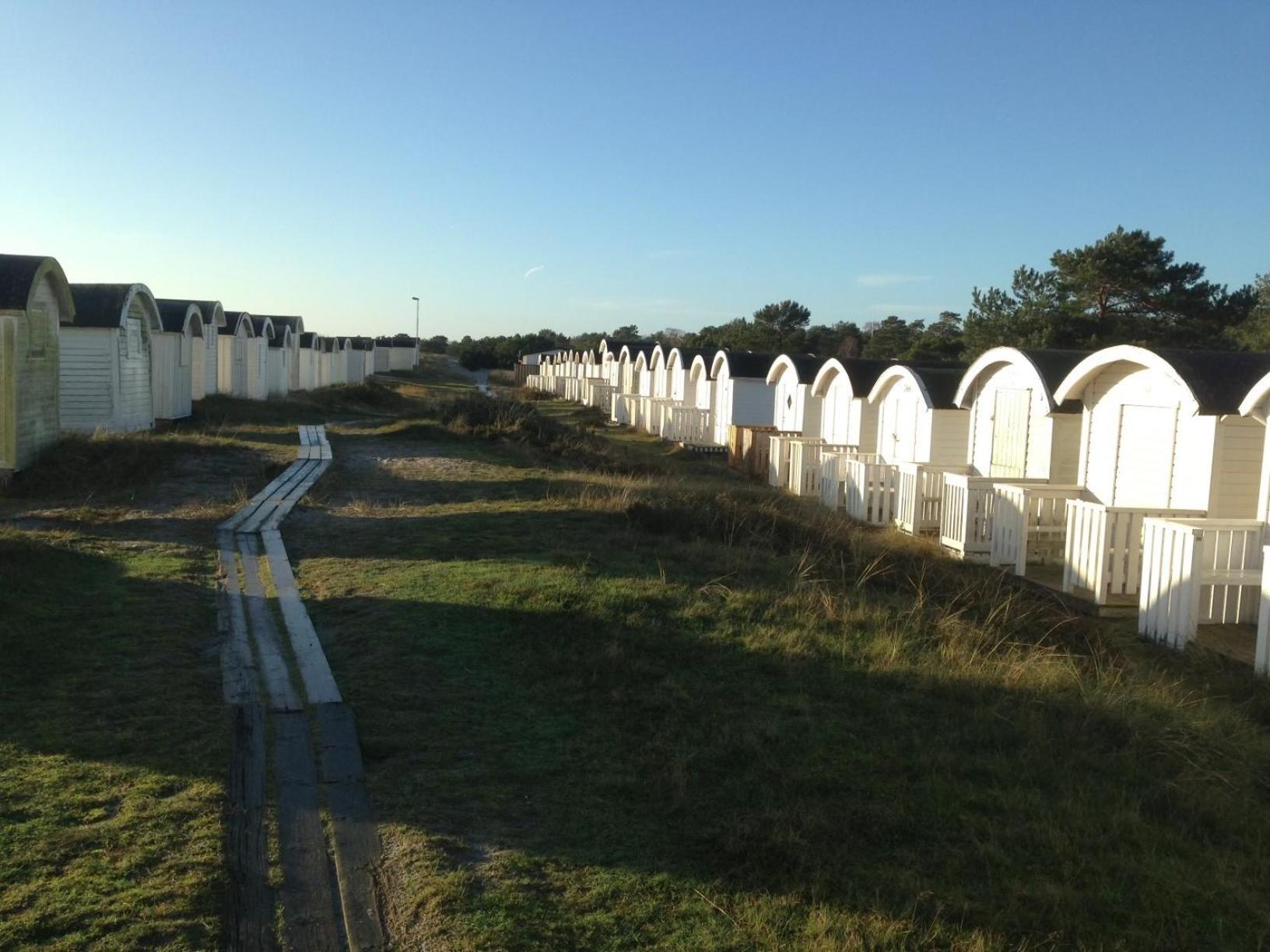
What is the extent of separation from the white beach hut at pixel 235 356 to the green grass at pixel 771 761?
78.0ft

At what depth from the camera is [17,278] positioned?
16453mm

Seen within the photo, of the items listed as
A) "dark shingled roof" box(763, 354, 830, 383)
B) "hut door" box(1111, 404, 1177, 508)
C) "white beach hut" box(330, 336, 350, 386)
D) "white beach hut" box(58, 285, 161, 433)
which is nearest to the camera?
"hut door" box(1111, 404, 1177, 508)

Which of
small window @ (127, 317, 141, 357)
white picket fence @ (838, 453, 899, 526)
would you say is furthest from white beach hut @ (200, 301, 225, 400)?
white picket fence @ (838, 453, 899, 526)

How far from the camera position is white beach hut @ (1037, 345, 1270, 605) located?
36.8 ft

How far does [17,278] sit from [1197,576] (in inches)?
650

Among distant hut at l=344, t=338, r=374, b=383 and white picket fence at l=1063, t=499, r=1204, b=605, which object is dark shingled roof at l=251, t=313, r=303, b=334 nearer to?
distant hut at l=344, t=338, r=374, b=383

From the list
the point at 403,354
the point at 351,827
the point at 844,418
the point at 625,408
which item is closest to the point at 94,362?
the point at 844,418

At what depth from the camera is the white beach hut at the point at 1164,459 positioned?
11.2 m

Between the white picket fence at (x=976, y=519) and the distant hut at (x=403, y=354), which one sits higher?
the distant hut at (x=403, y=354)

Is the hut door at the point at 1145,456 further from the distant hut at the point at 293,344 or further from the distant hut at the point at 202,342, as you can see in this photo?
the distant hut at the point at 293,344

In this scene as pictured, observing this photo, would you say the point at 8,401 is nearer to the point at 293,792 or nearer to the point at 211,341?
the point at 293,792

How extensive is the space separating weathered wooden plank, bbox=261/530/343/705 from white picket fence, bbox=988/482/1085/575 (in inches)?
335

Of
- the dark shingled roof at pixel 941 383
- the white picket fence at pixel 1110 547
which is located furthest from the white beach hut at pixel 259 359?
the white picket fence at pixel 1110 547

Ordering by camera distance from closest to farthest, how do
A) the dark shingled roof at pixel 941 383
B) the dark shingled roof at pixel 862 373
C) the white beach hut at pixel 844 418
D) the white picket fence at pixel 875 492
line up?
1. the white picket fence at pixel 875 492
2. the dark shingled roof at pixel 941 383
3. the white beach hut at pixel 844 418
4. the dark shingled roof at pixel 862 373
